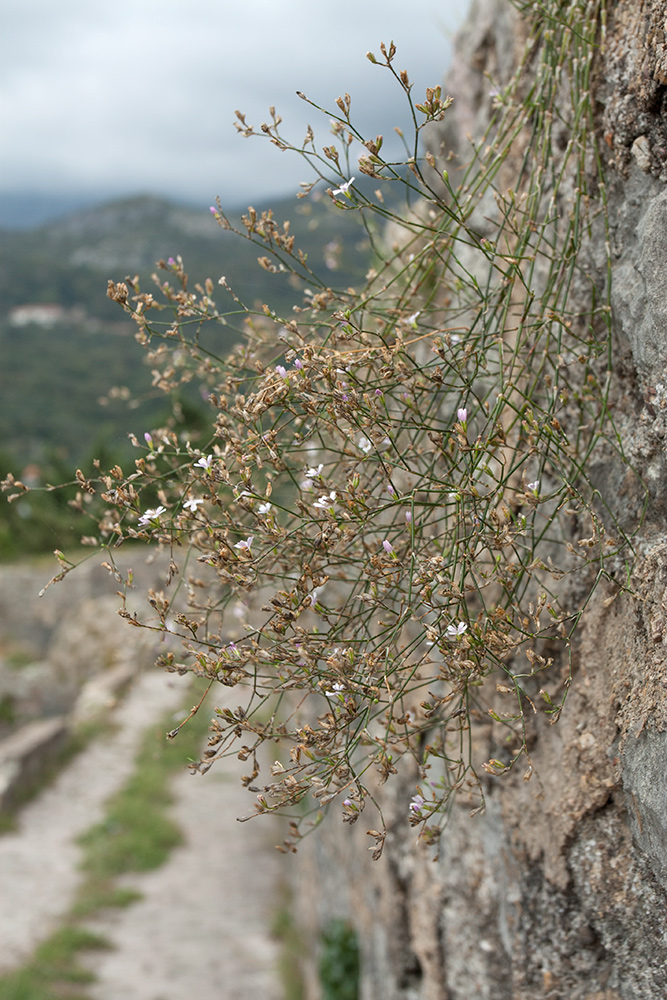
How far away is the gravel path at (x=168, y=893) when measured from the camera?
6605 mm

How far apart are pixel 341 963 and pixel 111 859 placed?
179 inches

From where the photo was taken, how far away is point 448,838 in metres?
2.68

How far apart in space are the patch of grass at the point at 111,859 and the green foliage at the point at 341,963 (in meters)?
1.66

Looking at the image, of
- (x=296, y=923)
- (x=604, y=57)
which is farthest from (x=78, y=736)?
(x=604, y=57)

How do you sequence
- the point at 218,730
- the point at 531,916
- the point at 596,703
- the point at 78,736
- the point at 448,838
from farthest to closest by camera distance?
1. the point at 78,736
2. the point at 448,838
3. the point at 531,916
4. the point at 596,703
5. the point at 218,730

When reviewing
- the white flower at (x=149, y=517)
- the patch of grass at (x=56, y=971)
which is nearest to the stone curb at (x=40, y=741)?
the patch of grass at (x=56, y=971)

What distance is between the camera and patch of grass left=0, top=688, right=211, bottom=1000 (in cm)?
605

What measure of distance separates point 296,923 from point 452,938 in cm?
543

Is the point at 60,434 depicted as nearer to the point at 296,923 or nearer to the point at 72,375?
the point at 72,375

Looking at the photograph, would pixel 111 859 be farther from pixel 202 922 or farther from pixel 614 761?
pixel 614 761

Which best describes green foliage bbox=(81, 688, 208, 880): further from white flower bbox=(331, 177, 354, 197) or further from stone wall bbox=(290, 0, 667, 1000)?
white flower bbox=(331, 177, 354, 197)

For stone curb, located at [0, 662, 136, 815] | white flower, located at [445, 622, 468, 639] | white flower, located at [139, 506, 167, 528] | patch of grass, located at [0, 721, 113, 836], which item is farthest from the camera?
stone curb, located at [0, 662, 136, 815]

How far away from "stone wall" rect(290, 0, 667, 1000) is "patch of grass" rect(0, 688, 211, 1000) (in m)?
2.38

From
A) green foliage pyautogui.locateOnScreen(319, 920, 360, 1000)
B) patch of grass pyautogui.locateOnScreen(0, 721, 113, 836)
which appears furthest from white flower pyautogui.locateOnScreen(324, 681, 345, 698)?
patch of grass pyautogui.locateOnScreen(0, 721, 113, 836)
